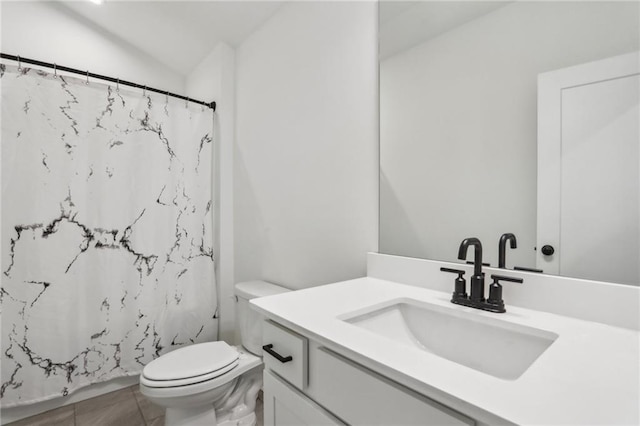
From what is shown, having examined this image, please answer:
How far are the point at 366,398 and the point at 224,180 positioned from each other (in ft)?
6.57

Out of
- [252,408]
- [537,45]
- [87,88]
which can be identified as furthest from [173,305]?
[537,45]

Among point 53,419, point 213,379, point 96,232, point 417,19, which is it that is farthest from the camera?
point 96,232

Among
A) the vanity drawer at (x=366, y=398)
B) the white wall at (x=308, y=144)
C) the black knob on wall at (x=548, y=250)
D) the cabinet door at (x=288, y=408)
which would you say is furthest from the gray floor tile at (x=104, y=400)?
the black knob on wall at (x=548, y=250)

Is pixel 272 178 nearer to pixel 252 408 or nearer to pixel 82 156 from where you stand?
pixel 82 156

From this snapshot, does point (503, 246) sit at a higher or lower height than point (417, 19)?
lower

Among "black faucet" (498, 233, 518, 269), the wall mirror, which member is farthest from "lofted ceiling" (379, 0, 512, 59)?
"black faucet" (498, 233, 518, 269)

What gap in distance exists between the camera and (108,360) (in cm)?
189

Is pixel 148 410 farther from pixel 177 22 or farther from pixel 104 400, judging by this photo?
pixel 177 22

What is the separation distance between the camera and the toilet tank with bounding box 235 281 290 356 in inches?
67.3

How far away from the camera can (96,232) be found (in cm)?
183

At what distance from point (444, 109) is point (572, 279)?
67 cm

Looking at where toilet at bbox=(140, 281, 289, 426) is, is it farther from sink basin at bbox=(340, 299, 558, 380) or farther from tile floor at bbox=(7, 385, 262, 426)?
sink basin at bbox=(340, 299, 558, 380)

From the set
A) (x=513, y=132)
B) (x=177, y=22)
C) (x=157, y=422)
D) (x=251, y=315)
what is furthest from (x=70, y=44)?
(x=513, y=132)

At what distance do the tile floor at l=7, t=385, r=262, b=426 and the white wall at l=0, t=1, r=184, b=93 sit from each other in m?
2.21
